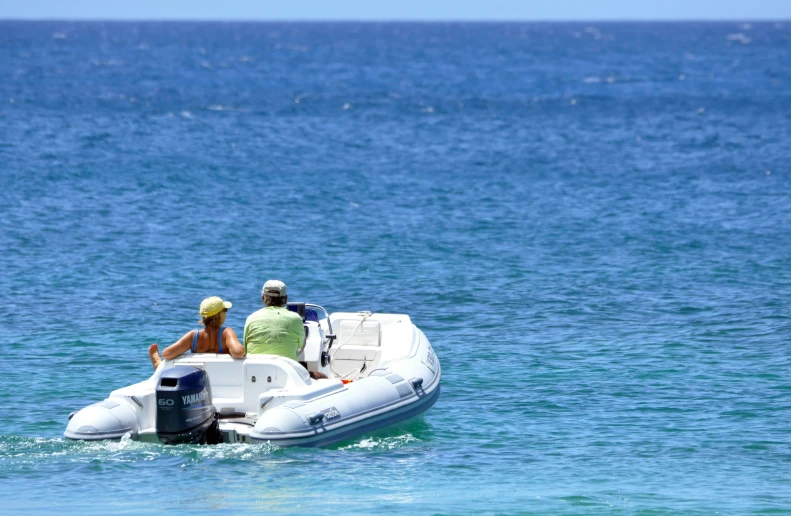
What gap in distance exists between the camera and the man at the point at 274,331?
36.4 feet

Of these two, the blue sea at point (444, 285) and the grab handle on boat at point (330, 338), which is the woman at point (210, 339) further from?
the grab handle on boat at point (330, 338)

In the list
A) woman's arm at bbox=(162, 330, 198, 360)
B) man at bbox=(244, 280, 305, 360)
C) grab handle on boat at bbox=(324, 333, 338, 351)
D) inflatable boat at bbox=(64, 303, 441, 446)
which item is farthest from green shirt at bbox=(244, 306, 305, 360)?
grab handle on boat at bbox=(324, 333, 338, 351)

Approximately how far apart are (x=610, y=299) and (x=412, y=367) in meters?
7.23

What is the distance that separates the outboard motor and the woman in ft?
1.67

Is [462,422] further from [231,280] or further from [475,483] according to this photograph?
[231,280]

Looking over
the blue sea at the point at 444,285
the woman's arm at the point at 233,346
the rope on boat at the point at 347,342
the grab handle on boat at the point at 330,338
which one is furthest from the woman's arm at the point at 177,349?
the rope on boat at the point at 347,342

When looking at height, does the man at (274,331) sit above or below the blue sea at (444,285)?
above

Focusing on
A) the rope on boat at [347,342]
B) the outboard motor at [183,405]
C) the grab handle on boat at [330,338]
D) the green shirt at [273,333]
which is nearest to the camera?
the outboard motor at [183,405]

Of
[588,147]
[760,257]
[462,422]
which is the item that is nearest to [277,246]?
[760,257]

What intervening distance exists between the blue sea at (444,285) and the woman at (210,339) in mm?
878

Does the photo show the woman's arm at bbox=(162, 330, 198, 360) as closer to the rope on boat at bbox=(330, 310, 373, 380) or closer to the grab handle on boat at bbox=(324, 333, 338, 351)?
the grab handle on boat at bbox=(324, 333, 338, 351)

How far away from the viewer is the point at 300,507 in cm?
959

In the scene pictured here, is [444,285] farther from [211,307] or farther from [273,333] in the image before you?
[211,307]

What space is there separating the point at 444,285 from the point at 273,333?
8.72 m
